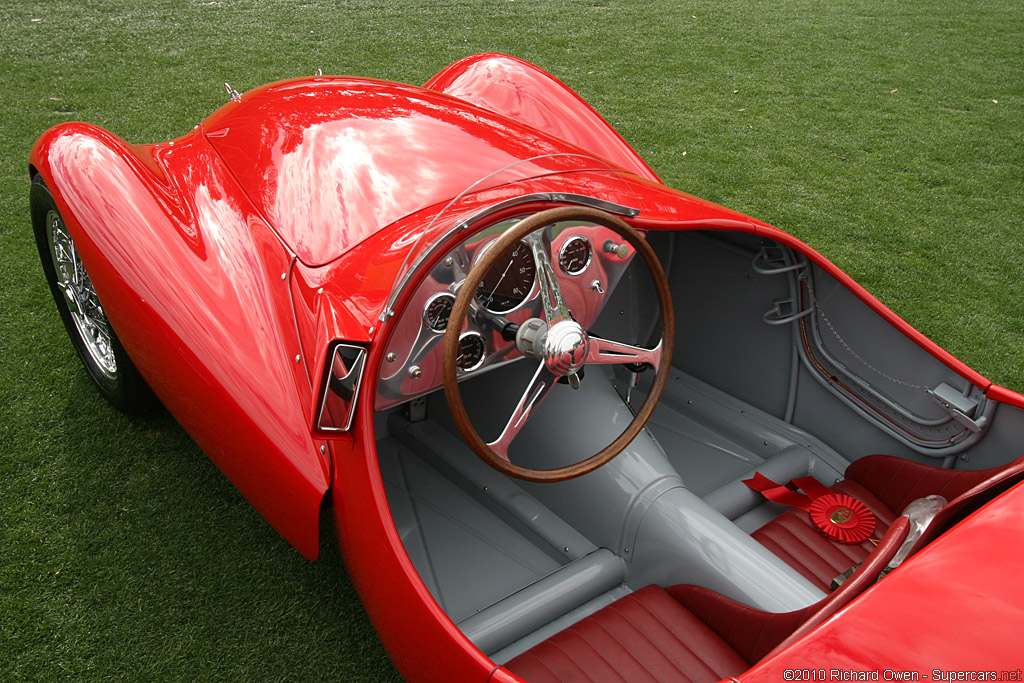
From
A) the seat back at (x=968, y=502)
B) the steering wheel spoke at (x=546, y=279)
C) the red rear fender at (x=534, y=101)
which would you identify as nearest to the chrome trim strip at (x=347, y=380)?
the steering wheel spoke at (x=546, y=279)

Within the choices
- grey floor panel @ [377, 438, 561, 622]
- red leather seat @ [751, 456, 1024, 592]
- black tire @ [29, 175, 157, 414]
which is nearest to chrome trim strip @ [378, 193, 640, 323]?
grey floor panel @ [377, 438, 561, 622]

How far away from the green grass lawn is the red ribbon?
139cm

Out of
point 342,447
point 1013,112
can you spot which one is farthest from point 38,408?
point 1013,112

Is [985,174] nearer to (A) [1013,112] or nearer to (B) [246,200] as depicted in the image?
(A) [1013,112]

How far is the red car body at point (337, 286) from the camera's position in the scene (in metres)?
1.62

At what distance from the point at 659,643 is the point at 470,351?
0.96 m

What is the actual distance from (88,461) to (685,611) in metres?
2.30

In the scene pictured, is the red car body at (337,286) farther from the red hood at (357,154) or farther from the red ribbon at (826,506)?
the red ribbon at (826,506)

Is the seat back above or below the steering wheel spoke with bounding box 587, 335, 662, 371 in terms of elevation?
below

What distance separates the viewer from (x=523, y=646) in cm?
238

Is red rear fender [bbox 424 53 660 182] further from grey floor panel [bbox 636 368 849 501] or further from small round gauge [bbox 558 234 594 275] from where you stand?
small round gauge [bbox 558 234 594 275]

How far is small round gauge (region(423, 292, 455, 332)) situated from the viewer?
195cm

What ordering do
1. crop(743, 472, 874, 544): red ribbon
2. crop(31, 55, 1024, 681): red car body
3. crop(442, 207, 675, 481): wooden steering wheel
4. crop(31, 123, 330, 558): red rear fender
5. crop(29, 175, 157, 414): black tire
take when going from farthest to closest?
crop(29, 175, 157, 414): black tire, crop(743, 472, 874, 544): red ribbon, crop(31, 123, 330, 558): red rear fender, crop(442, 207, 675, 481): wooden steering wheel, crop(31, 55, 1024, 681): red car body

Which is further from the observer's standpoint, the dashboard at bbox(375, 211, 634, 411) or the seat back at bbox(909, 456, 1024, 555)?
the dashboard at bbox(375, 211, 634, 411)
